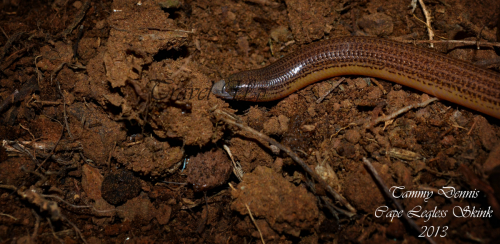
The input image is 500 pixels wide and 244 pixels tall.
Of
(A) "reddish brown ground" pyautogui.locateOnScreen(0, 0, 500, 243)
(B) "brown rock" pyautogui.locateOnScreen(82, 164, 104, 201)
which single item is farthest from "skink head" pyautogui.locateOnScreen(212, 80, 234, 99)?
(B) "brown rock" pyautogui.locateOnScreen(82, 164, 104, 201)

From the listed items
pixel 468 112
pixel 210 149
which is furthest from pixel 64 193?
pixel 468 112

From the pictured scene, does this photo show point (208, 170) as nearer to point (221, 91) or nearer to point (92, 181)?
point (221, 91)

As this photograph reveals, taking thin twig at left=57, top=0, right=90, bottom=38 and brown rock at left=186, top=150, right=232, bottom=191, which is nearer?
brown rock at left=186, top=150, right=232, bottom=191

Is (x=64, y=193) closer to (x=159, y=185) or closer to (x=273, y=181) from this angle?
(x=159, y=185)

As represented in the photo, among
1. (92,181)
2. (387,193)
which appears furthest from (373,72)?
(92,181)

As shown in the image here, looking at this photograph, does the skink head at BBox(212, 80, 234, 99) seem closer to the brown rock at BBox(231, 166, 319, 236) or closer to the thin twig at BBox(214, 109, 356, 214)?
the thin twig at BBox(214, 109, 356, 214)

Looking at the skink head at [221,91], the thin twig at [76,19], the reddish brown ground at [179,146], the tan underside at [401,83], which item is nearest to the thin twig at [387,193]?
the reddish brown ground at [179,146]
